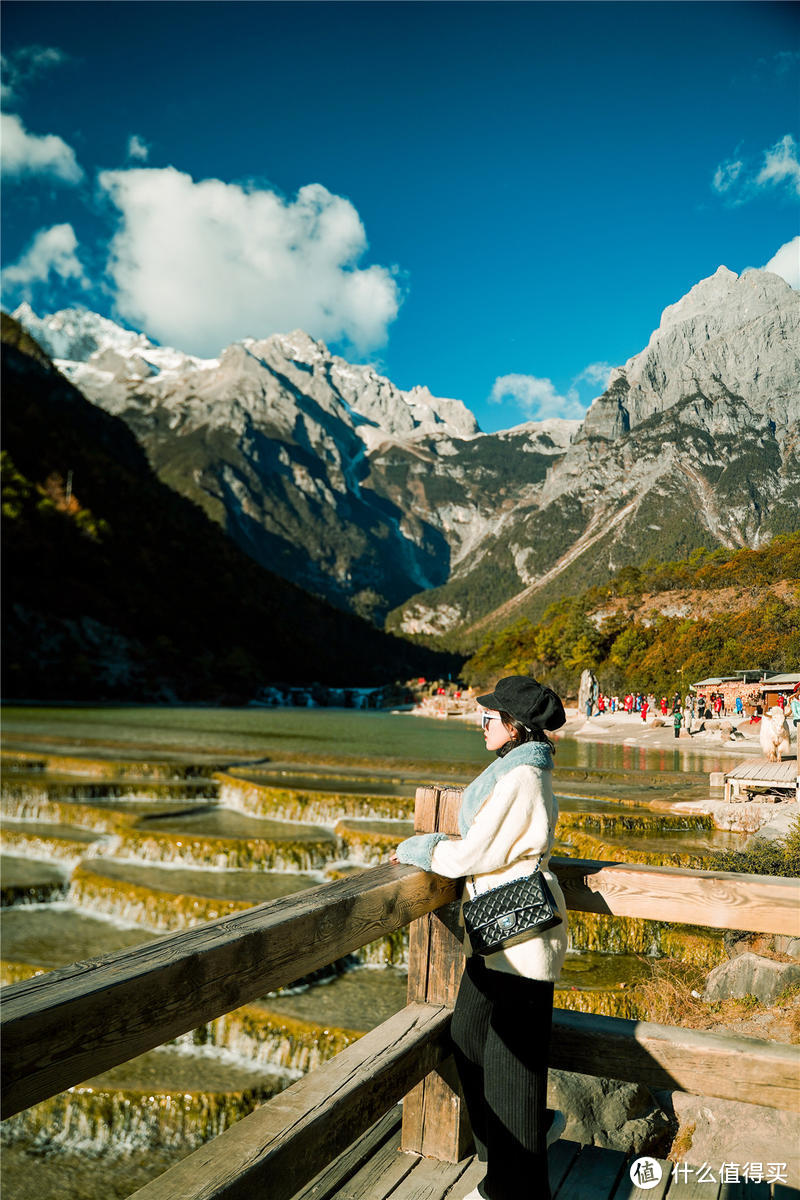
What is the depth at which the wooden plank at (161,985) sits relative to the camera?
4.24 feet

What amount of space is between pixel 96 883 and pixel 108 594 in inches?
2226

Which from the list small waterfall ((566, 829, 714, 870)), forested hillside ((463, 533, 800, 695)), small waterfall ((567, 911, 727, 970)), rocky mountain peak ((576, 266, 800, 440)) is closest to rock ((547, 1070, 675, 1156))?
small waterfall ((566, 829, 714, 870))

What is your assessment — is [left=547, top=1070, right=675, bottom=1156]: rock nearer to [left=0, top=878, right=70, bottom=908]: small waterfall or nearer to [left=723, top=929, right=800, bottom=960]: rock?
[left=723, top=929, right=800, bottom=960]: rock

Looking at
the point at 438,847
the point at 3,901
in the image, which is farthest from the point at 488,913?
the point at 3,901

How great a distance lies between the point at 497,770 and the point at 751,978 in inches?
168

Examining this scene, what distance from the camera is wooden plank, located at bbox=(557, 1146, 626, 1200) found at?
2.75 m

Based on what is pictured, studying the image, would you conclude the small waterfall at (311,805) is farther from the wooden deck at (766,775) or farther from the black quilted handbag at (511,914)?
the black quilted handbag at (511,914)

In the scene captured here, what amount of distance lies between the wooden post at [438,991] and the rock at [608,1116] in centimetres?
174

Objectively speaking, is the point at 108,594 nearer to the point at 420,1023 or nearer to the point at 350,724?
the point at 350,724

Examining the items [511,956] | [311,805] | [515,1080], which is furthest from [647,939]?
[311,805]

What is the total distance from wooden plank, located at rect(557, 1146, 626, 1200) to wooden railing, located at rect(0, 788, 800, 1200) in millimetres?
373

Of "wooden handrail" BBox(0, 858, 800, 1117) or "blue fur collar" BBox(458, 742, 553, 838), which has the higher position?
"blue fur collar" BBox(458, 742, 553, 838)

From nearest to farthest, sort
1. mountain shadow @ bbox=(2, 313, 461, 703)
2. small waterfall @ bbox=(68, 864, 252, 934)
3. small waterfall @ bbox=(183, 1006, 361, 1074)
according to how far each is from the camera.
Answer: small waterfall @ bbox=(183, 1006, 361, 1074), small waterfall @ bbox=(68, 864, 252, 934), mountain shadow @ bbox=(2, 313, 461, 703)

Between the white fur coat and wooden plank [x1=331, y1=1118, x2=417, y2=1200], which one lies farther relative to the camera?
wooden plank [x1=331, y1=1118, x2=417, y2=1200]
